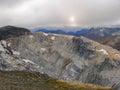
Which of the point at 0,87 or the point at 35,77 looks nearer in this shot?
the point at 0,87

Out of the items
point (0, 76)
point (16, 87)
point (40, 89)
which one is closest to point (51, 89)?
point (40, 89)

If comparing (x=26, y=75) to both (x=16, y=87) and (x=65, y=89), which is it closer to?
(x=65, y=89)

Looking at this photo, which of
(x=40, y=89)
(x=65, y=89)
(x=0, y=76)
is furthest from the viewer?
(x=0, y=76)

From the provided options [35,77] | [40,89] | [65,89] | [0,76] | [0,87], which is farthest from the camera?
[35,77]

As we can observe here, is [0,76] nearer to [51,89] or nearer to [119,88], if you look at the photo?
[51,89]

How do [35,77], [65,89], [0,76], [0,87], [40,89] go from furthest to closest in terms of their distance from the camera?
[35,77]
[0,76]
[65,89]
[40,89]
[0,87]

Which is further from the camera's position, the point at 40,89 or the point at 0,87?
the point at 40,89

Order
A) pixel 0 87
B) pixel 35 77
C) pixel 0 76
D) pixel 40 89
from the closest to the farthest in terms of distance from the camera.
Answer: pixel 0 87, pixel 40 89, pixel 0 76, pixel 35 77

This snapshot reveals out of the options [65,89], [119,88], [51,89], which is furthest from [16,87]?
[119,88]
